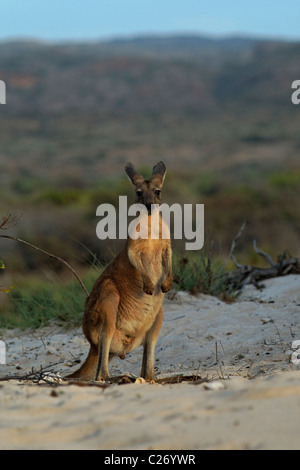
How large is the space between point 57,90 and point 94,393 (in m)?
75.8

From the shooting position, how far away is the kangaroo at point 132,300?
4918 mm

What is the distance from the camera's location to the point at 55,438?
10.5 feet

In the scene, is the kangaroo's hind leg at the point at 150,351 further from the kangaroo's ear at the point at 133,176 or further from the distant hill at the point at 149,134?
the distant hill at the point at 149,134

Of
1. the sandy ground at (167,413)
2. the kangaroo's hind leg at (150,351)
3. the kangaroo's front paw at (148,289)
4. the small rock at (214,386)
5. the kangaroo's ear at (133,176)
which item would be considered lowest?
the sandy ground at (167,413)

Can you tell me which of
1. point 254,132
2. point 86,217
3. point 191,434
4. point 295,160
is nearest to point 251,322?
point 191,434

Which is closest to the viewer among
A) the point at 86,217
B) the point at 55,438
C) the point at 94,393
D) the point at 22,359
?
the point at 55,438

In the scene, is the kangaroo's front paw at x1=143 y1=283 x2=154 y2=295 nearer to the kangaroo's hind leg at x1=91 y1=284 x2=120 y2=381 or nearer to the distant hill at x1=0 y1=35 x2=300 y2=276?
the kangaroo's hind leg at x1=91 y1=284 x2=120 y2=381

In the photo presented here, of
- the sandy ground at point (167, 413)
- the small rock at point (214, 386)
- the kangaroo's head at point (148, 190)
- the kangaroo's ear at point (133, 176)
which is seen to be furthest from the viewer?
the kangaroo's ear at point (133, 176)

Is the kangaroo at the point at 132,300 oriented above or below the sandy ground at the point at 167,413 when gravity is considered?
above

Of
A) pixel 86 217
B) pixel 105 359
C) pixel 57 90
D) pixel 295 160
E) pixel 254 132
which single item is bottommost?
pixel 105 359

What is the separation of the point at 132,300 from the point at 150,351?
1.28 feet

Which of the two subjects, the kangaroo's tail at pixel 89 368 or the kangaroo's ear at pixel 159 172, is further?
the kangaroo's ear at pixel 159 172

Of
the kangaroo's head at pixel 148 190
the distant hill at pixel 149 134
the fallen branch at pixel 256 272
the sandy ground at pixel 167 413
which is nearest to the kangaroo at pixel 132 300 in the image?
the kangaroo's head at pixel 148 190
